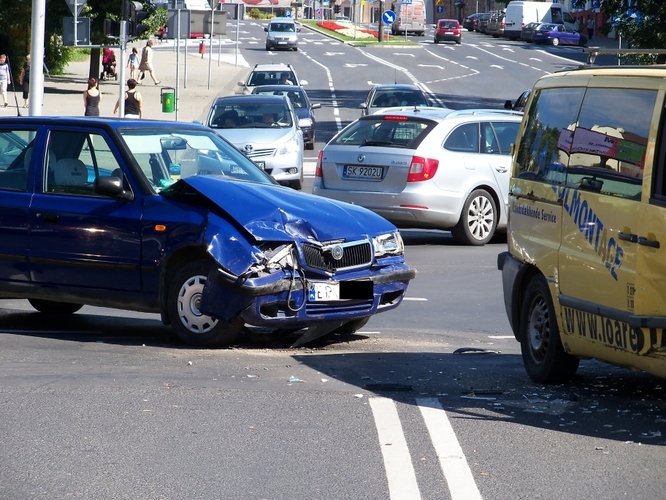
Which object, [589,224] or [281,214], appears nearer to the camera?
[589,224]

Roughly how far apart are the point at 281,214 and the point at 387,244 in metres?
0.97

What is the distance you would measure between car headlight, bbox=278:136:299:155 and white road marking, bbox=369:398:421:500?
14988 millimetres

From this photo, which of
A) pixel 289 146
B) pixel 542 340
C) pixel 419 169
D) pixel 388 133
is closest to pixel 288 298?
pixel 542 340

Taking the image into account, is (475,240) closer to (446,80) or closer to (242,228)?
(242,228)

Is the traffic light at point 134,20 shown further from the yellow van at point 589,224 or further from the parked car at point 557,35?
the parked car at point 557,35

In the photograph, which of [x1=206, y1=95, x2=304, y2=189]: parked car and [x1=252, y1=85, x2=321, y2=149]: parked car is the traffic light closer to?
[x1=252, y1=85, x2=321, y2=149]: parked car

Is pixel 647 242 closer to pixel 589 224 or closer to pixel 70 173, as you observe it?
pixel 589 224

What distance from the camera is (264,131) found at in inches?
880

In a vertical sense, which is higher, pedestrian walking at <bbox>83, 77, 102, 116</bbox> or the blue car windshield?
pedestrian walking at <bbox>83, 77, 102, 116</bbox>

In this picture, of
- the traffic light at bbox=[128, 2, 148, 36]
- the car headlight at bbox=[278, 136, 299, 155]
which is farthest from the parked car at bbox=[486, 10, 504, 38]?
the car headlight at bbox=[278, 136, 299, 155]

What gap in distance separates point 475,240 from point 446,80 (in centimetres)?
4248

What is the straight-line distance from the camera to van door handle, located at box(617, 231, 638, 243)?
22.0 ft

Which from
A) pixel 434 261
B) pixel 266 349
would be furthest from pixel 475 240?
pixel 266 349

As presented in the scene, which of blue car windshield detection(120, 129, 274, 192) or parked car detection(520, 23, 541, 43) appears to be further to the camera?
parked car detection(520, 23, 541, 43)
